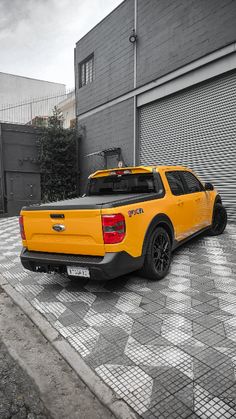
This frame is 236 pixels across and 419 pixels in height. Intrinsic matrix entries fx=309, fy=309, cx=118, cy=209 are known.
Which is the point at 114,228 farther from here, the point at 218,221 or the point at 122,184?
the point at 218,221

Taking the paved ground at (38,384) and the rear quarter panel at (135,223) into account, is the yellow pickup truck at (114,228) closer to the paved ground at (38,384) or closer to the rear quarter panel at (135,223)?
the rear quarter panel at (135,223)

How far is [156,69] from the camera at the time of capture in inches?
423

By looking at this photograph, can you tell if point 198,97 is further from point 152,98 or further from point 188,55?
point 152,98

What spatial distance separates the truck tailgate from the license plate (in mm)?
201

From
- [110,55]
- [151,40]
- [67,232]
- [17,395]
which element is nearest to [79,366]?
[17,395]

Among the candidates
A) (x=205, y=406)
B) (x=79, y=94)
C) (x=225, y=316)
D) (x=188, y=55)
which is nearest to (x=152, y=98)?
(x=188, y=55)

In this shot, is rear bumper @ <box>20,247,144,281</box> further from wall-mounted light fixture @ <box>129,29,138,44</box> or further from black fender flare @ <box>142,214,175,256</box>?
A: wall-mounted light fixture @ <box>129,29,138,44</box>

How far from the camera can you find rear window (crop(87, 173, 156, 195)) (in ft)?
17.0

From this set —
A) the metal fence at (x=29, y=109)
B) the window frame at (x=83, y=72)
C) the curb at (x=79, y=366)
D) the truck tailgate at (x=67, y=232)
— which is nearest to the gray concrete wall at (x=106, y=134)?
the window frame at (x=83, y=72)

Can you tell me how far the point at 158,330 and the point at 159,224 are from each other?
1.83 m

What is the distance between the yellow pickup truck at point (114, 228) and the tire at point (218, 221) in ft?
5.93

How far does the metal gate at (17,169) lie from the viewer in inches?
544

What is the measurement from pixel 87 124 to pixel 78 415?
556 inches

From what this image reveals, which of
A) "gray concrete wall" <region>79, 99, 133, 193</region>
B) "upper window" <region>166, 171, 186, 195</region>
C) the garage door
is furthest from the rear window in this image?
"gray concrete wall" <region>79, 99, 133, 193</region>
